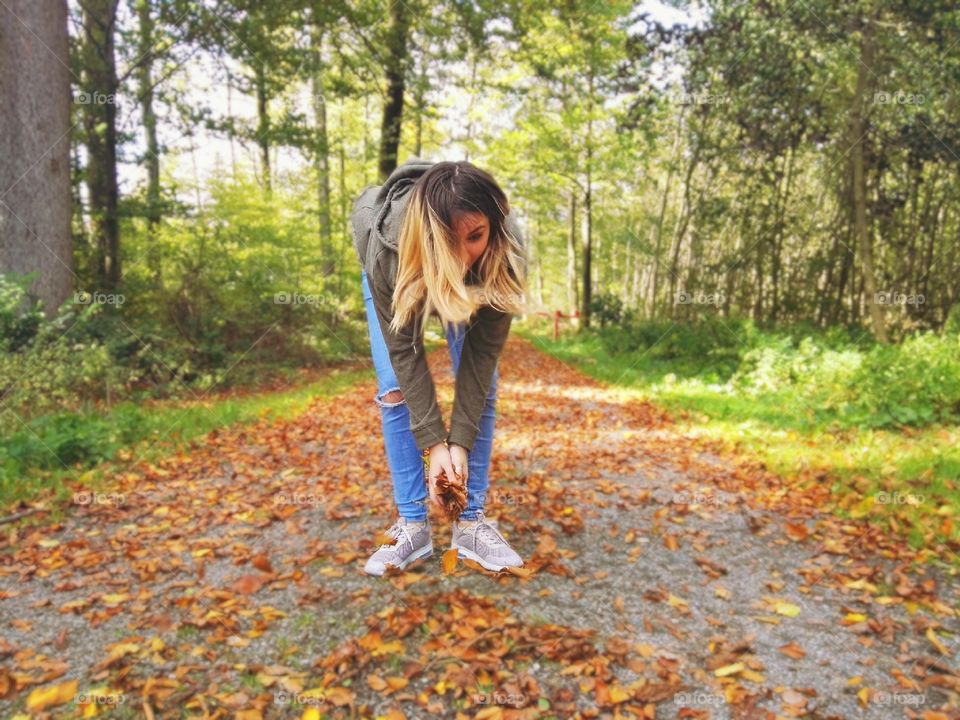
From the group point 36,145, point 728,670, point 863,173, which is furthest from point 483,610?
→ point 863,173

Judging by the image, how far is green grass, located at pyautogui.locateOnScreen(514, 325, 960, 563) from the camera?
3.55 metres

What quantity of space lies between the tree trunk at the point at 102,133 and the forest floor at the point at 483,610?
6.16m

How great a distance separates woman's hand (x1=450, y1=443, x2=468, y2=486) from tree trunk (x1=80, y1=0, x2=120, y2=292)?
27.9 ft

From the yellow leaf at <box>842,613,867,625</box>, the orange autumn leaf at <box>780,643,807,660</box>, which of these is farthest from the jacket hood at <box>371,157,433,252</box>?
the yellow leaf at <box>842,613,867,625</box>

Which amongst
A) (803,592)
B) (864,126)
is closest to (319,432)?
(803,592)

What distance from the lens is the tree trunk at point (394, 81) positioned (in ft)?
38.8

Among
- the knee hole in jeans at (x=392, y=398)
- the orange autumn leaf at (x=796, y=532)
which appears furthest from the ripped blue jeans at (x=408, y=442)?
the orange autumn leaf at (x=796, y=532)

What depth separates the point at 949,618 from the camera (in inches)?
96.5

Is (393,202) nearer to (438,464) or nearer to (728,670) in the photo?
(438,464)

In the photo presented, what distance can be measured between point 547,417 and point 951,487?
12.3 ft

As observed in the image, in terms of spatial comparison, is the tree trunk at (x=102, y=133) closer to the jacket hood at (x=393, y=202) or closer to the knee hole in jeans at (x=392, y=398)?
the knee hole in jeans at (x=392, y=398)

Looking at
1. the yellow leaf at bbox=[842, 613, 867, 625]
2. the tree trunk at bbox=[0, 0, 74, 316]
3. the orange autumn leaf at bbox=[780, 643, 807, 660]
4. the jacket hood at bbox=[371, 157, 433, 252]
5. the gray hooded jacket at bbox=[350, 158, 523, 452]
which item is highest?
the tree trunk at bbox=[0, 0, 74, 316]

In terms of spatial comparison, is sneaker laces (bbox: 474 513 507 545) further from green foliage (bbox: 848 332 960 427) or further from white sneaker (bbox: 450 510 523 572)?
green foliage (bbox: 848 332 960 427)

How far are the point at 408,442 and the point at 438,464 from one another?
1.20ft
